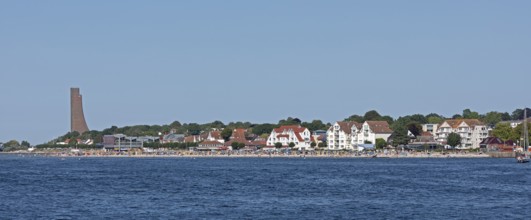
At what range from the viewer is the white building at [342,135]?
572 ft

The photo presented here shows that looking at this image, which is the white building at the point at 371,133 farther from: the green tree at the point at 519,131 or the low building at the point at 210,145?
the low building at the point at 210,145

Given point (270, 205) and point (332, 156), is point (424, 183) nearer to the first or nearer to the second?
point (270, 205)

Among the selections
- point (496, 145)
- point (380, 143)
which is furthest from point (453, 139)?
point (380, 143)

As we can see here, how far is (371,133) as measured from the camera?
171875 mm

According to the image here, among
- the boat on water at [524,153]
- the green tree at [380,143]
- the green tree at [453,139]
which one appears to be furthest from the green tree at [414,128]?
the boat on water at [524,153]

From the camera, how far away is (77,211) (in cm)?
4328

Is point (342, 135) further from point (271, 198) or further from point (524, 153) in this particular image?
point (271, 198)

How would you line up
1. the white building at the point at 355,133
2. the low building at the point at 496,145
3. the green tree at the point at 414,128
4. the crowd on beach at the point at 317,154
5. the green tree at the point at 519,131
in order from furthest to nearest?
1. the green tree at the point at 414,128
2. the white building at the point at 355,133
3. the low building at the point at 496,145
4. the green tree at the point at 519,131
5. the crowd on beach at the point at 317,154

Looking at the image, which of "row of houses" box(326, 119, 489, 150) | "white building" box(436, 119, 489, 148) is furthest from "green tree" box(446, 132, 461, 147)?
"white building" box(436, 119, 489, 148)

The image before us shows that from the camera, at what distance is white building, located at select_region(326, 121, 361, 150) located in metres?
174

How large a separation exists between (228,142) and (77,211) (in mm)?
153487

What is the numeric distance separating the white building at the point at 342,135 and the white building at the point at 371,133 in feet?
4.50

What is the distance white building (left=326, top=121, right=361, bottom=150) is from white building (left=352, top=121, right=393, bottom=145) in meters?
1.37

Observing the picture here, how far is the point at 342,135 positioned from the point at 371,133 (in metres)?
5.93
